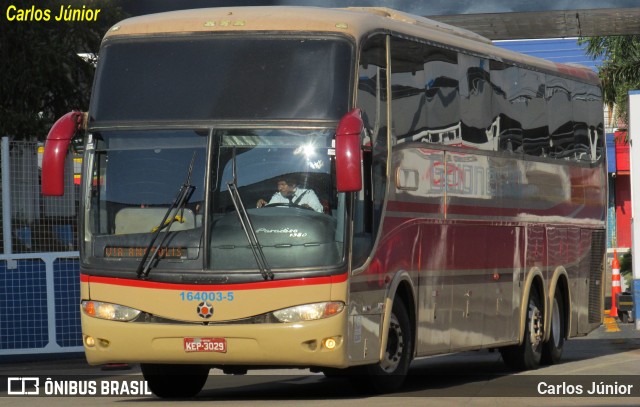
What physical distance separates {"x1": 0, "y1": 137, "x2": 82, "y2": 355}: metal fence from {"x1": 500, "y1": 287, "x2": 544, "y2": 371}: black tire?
6.28 m

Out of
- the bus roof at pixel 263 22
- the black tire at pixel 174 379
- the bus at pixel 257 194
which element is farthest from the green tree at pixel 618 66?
the black tire at pixel 174 379

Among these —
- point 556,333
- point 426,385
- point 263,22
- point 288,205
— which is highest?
point 263,22

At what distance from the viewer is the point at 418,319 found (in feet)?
51.2

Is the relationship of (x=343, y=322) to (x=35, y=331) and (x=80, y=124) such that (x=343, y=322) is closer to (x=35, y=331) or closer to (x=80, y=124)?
(x=80, y=124)

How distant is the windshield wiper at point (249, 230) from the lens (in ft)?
44.9

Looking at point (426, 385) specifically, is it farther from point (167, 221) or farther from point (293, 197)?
point (167, 221)

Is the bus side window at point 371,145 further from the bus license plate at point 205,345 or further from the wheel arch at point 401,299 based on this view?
the bus license plate at point 205,345

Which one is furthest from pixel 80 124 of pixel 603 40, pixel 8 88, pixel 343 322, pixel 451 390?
pixel 603 40

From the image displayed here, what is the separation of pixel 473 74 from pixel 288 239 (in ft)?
15.3

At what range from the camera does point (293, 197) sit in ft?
45.3

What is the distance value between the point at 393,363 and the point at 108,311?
2818 millimetres

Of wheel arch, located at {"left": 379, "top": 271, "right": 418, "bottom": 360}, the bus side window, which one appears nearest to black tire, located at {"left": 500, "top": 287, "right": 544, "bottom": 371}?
wheel arch, located at {"left": 379, "top": 271, "right": 418, "bottom": 360}

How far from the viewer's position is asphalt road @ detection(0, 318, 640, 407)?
47.8ft

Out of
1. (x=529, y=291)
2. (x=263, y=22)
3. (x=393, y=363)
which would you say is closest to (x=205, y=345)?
(x=393, y=363)
